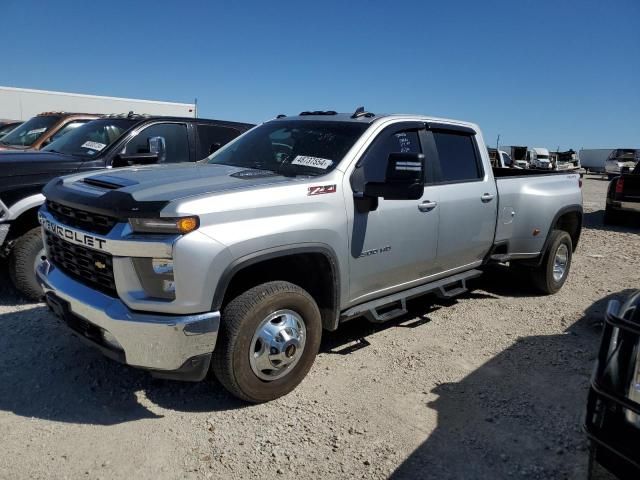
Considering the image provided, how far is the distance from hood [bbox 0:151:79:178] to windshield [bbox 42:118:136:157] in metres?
0.35

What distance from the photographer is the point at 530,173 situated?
6023 mm

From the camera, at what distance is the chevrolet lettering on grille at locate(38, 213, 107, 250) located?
2750 mm

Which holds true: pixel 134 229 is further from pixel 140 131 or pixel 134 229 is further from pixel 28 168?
pixel 140 131

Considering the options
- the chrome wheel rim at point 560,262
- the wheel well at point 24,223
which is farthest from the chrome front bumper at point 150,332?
the chrome wheel rim at point 560,262

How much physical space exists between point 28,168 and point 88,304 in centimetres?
252

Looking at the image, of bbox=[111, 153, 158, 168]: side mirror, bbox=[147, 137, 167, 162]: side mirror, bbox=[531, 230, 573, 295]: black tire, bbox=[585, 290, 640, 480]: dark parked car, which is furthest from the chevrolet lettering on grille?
bbox=[531, 230, 573, 295]: black tire

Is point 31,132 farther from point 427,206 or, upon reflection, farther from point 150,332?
point 427,206

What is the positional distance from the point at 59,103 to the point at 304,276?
1839 cm

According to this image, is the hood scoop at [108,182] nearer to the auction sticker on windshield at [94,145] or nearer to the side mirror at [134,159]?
the side mirror at [134,159]

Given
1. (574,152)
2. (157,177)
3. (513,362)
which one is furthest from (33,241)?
(574,152)

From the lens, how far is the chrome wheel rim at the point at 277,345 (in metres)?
3.04

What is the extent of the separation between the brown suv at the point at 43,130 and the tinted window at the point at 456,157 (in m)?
5.16

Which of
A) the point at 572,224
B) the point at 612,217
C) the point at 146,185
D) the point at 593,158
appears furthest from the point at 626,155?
the point at 146,185

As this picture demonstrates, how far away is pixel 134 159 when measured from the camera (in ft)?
16.5
